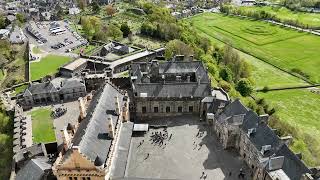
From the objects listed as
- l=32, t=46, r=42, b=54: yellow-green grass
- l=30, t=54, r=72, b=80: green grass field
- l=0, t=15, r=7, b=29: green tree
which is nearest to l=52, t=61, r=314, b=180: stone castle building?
l=30, t=54, r=72, b=80: green grass field

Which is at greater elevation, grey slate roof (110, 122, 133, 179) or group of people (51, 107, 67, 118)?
grey slate roof (110, 122, 133, 179)

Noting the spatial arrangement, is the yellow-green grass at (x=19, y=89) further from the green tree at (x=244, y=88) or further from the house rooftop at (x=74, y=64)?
the green tree at (x=244, y=88)

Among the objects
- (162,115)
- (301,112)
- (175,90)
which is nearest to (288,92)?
(301,112)

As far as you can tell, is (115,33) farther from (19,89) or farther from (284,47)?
(284,47)

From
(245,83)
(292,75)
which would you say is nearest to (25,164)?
(245,83)

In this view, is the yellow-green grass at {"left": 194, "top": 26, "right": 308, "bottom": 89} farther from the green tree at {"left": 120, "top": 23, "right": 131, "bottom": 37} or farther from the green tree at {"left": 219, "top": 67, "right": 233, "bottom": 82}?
the green tree at {"left": 120, "top": 23, "right": 131, "bottom": 37}

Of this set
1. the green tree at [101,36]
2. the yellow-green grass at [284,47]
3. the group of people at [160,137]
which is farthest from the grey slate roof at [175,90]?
the yellow-green grass at [284,47]
